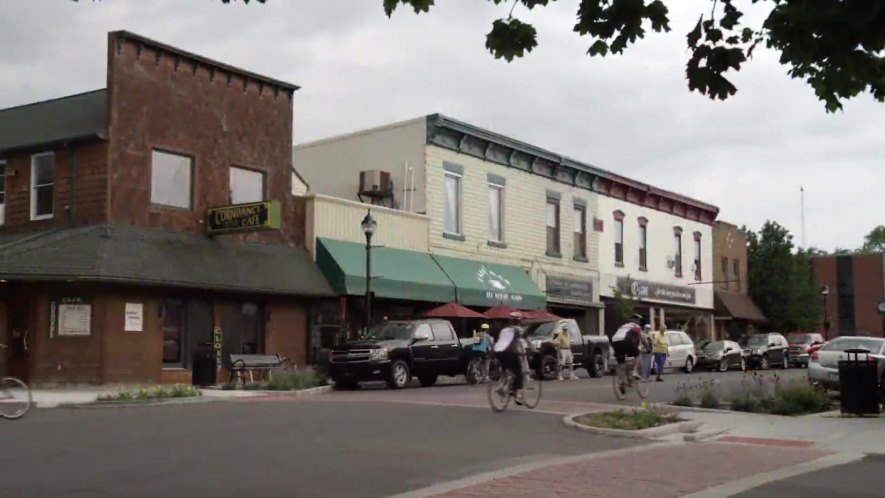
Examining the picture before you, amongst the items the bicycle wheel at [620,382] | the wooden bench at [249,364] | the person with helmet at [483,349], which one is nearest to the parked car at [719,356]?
the person with helmet at [483,349]

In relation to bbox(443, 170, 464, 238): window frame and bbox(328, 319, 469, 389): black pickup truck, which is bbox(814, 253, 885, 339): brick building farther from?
bbox(328, 319, 469, 389): black pickup truck

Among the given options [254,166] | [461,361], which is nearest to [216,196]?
[254,166]

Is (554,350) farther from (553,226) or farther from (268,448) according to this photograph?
(268,448)

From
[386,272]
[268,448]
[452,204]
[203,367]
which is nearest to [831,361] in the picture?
[386,272]

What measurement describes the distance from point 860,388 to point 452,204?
19807 millimetres

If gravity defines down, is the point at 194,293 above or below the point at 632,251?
below

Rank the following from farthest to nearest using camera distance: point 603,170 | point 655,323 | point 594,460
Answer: point 655,323
point 603,170
point 594,460

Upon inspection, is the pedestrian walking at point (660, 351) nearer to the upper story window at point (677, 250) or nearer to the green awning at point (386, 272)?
the green awning at point (386, 272)

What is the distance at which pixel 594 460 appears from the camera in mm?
11867

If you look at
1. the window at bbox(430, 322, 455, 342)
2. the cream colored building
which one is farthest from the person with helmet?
the cream colored building

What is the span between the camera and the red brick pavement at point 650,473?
31.5 ft

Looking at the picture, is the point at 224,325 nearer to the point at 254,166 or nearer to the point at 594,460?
the point at 254,166

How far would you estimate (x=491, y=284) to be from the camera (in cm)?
3525

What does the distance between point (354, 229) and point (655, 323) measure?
66.7 feet
